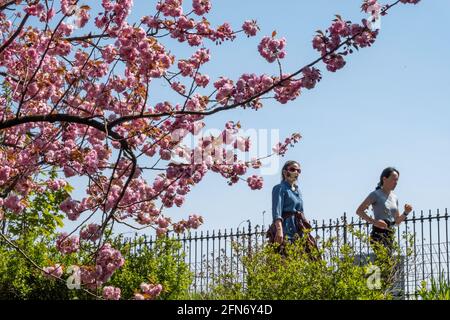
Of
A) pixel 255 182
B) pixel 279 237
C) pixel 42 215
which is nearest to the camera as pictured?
pixel 255 182

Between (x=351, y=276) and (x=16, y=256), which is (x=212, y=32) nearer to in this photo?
(x=351, y=276)

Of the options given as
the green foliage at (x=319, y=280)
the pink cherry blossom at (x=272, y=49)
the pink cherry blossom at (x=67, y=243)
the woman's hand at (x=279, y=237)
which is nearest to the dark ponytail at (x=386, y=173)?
the woman's hand at (x=279, y=237)

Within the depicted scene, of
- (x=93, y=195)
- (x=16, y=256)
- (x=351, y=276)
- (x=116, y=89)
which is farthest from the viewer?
(x=16, y=256)

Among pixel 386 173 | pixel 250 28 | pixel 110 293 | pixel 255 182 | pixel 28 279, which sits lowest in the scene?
pixel 110 293

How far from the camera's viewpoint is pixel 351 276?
6.88 m

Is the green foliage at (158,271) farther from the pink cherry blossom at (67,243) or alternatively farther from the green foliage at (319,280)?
the green foliage at (319,280)

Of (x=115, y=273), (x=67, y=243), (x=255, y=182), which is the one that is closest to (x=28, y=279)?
(x=115, y=273)

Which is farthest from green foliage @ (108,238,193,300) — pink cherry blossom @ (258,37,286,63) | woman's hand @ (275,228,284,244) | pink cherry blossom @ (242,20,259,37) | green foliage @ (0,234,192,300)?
pink cherry blossom @ (258,37,286,63)

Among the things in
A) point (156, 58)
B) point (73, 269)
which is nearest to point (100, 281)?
point (73, 269)

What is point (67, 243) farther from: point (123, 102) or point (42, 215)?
point (42, 215)
